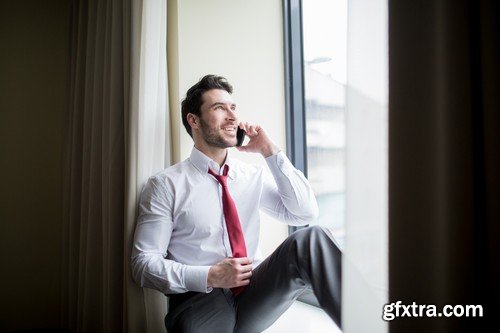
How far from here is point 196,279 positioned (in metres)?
1.33

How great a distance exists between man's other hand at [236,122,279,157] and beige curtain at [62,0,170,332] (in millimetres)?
382

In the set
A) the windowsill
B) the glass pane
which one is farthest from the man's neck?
the windowsill

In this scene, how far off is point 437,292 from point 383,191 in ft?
0.73

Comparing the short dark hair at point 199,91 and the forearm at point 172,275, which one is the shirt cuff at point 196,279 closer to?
the forearm at point 172,275

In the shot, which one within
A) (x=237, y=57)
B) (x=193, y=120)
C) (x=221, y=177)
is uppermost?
(x=237, y=57)

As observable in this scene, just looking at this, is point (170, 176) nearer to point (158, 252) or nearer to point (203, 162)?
point (203, 162)

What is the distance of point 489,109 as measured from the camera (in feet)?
2.21

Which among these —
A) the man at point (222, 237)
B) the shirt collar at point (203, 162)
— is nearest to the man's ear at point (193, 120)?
the man at point (222, 237)

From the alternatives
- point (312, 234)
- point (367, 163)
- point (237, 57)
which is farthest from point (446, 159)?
point (237, 57)

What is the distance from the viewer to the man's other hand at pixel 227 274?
1318 millimetres

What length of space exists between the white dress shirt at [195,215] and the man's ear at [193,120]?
123mm

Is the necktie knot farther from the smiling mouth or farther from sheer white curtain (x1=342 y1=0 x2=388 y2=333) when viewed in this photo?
sheer white curtain (x1=342 y1=0 x2=388 y2=333)

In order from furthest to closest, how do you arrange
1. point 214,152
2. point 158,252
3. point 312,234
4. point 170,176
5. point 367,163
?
point 214,152
point 170,176
point 158,252
point 312,234
point 367,163

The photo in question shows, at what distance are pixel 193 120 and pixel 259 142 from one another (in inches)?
12.2
